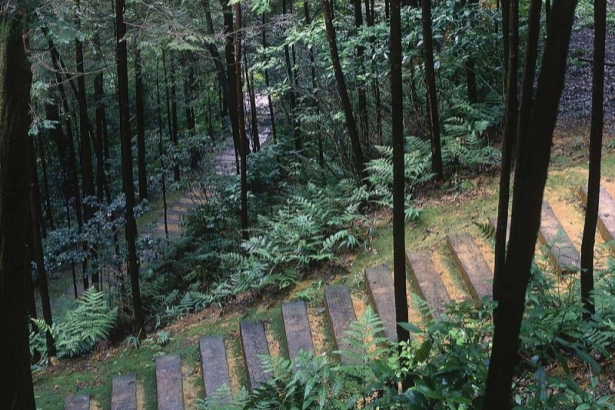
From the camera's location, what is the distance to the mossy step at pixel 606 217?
17.2ft

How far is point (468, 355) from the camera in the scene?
9.88 ft

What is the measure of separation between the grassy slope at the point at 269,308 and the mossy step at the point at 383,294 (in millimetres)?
221

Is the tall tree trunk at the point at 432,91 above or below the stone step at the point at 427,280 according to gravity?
above

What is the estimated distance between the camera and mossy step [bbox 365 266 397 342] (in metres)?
5.23

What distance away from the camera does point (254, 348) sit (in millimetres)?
5750

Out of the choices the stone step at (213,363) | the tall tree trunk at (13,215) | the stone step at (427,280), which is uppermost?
the tall tree trunk at (13,215)

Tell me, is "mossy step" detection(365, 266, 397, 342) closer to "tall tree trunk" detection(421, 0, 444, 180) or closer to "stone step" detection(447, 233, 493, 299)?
"stone step" detection(447, 233, 493, 299)

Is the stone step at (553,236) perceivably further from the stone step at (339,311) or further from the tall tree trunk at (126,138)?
the tall tree trunk at (126,138)

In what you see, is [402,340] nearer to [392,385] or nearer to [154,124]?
[392,385]

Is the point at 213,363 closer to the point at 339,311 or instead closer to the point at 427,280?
the point at 339,311

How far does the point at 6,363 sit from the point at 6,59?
2015 millimetres

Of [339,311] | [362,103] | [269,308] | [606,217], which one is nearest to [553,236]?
[606,217]

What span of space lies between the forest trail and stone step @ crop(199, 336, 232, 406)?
9.17 metres

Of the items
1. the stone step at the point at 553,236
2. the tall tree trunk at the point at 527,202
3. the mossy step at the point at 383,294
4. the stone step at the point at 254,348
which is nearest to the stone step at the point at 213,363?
the stone step at the point at 254,348
